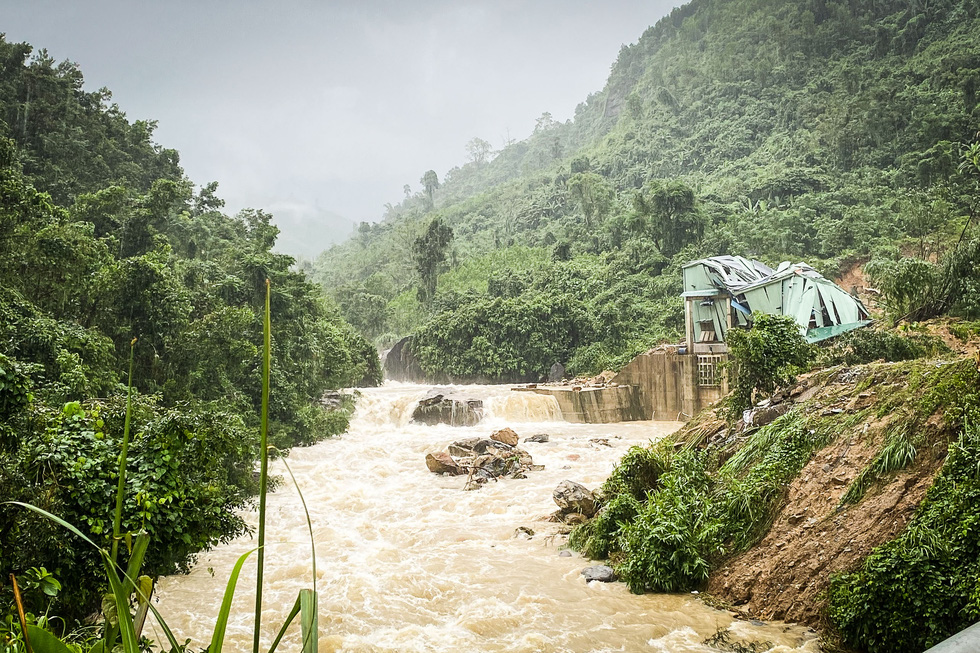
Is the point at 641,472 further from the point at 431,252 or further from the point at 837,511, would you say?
the point at 431,252

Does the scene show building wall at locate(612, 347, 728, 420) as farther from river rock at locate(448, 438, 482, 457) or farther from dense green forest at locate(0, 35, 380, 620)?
dense green forest at locate(0, 35, 380, 620)

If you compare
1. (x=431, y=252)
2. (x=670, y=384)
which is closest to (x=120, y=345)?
(x=670, y=384)

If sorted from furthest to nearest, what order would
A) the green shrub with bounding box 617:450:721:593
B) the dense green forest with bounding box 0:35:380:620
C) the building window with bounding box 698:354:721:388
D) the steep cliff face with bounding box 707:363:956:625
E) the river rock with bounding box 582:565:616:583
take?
1. the building window with bounding box 698:354:721:388
2. the river rock with bounding box 582:565:616:583
3. the green shrub with bounding box 617:450:721:593
4. the steep cliff face with bounding box 707:363:956:625
5. the dense green forest with bounding box 0:35:380:620

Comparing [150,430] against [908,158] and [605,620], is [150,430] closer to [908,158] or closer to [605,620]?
[605,620]

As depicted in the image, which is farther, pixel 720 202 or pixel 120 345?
pixel 720 202

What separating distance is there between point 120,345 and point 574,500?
7738mm

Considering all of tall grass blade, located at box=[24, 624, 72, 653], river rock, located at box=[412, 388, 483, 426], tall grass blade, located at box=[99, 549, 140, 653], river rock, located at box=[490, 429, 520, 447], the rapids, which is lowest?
the rapids

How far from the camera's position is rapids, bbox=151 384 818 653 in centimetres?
503

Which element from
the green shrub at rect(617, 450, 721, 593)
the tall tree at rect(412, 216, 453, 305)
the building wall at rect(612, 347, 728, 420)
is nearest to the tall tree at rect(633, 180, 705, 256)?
→ the tall tree at rect(412, 216, 453, 305)

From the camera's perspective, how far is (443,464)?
477 inches

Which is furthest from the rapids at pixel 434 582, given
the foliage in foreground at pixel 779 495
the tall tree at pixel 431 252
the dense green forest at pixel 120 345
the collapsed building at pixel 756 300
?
the tall tree at pixel 431 252

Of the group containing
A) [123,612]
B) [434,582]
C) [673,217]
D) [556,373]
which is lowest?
[434,582]

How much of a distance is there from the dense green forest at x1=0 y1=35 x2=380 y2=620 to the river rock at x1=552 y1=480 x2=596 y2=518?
394 cm

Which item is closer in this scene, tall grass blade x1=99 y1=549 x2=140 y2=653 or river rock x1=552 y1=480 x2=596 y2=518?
tall grass blade x1=99 y1=549 x2=140 y2=653
